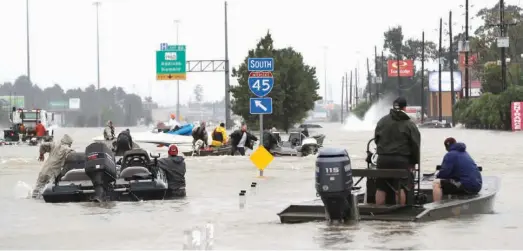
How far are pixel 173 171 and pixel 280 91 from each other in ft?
172

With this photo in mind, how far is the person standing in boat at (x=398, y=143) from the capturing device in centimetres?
1620

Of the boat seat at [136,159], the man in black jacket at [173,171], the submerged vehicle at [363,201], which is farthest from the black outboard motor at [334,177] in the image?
the boat seat at [136,159]

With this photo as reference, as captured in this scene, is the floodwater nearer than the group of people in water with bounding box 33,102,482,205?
Yes

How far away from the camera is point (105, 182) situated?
72.0 feet

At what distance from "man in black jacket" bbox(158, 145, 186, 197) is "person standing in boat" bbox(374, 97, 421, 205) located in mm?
7330

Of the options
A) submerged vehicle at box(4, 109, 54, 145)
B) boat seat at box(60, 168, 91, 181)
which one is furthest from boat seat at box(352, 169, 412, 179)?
submerged vehicle at box(4, 109, 54, 145)

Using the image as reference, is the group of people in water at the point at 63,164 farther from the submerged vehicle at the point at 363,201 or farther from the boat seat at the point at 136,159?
the submerged vehicle at the point at 363,201

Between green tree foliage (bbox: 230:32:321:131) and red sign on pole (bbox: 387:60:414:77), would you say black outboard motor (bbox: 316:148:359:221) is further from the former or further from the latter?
red sign on pole (bbox: 387:60:414:77)

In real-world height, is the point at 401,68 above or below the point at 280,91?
above

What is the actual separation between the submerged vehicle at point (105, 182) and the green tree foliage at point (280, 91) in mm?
50710

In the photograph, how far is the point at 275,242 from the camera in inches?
567

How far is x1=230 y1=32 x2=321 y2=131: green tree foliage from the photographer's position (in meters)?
74.7

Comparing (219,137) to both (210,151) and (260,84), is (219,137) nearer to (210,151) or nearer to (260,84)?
(210,151)

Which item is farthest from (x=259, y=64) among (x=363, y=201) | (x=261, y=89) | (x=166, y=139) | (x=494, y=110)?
(x=494, y=110)
